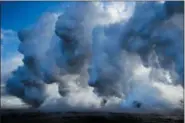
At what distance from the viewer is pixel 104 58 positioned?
2943mm

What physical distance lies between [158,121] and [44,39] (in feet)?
4.35

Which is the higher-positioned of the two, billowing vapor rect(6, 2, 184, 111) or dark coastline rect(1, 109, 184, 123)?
billowing vapor rect(6, 2, 184, 111)

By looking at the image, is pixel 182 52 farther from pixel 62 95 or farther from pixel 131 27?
pixel 62 95

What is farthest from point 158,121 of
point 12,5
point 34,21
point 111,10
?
point 12,5

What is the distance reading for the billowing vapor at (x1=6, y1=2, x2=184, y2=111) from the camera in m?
2.89

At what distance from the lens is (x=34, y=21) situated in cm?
302

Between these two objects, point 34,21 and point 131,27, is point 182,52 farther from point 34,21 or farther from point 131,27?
point 34,21

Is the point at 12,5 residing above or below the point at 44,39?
above

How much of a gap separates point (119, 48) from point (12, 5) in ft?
3.66

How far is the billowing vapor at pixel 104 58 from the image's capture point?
2895 mm

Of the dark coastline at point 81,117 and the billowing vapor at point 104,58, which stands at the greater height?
the billowing vapor at point 104,58

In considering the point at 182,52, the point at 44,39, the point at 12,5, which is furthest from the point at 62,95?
the point at 182,52

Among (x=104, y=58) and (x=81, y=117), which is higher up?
(x=104, y=58)

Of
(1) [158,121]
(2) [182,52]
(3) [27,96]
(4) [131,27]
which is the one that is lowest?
(1) [158,121]
